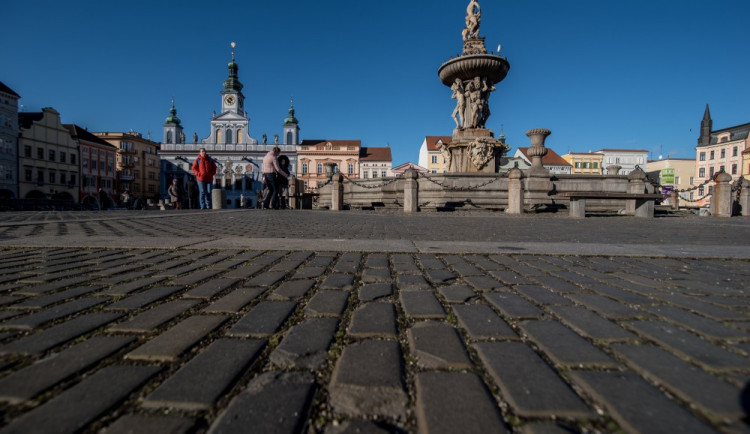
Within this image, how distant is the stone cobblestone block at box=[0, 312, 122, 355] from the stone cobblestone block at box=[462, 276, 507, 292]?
2001mm

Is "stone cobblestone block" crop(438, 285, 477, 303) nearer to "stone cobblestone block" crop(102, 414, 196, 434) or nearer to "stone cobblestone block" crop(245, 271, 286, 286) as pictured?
"stone cobblestone block" crop(245, 271, 286, 286)

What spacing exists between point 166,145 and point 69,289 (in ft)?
250

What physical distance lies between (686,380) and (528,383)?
51 centimetres

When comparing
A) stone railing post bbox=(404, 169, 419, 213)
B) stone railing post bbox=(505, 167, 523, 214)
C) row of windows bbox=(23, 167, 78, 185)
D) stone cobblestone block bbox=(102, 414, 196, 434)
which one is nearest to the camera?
stone cobblestone block bbox=(102, 414, 196, 434)

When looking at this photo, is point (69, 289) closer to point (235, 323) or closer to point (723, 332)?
point (235, 323)

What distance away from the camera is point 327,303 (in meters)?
1.91

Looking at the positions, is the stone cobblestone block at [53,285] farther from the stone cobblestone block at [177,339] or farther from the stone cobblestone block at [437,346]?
the stone cobblestone block at [437,346]

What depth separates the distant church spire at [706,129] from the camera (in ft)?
197

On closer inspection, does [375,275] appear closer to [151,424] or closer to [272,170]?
[151,424]

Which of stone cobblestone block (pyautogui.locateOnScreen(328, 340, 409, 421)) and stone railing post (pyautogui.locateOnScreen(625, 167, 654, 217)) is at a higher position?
stone railing post (pyautogui.locateOnScreen(625, 167, 654, 217))

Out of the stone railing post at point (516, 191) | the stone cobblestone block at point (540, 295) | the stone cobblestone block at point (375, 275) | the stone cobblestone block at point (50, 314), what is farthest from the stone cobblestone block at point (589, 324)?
the stone railing post at point (516, 191)

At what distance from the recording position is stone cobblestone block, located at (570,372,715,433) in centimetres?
89

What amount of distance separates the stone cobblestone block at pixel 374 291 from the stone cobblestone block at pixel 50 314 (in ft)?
4.64

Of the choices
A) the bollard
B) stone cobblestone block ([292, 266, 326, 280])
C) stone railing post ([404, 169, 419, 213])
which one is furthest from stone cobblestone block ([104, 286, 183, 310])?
the bollard
